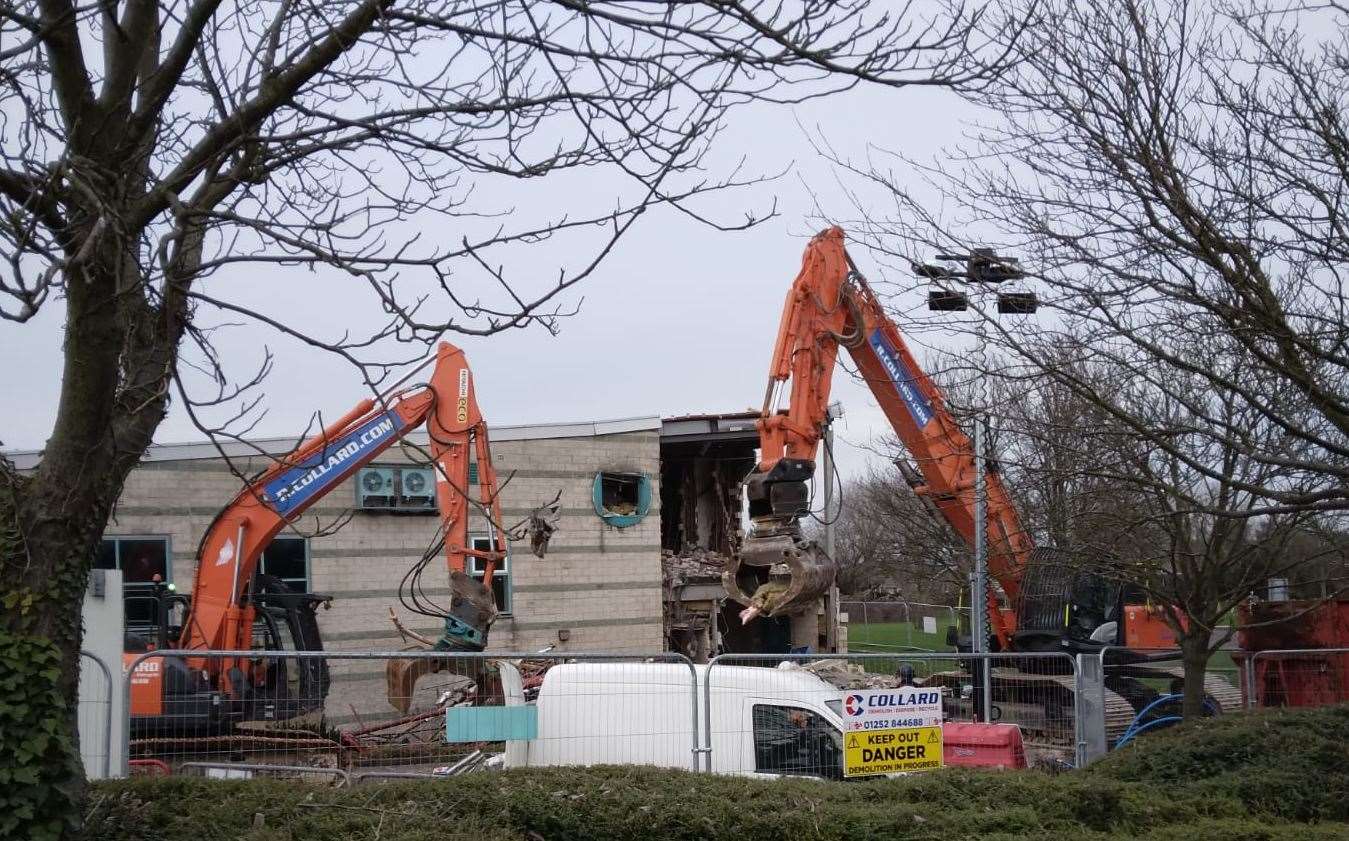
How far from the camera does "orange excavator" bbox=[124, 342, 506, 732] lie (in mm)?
14008

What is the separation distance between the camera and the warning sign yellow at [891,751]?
33.8 ft

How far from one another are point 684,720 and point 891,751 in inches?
64.7

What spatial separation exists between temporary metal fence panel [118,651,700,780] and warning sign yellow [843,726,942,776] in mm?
1207

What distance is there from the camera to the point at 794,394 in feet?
47.2

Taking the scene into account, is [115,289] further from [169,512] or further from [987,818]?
[169,512]

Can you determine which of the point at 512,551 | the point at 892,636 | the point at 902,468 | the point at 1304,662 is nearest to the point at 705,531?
the point at 512,551

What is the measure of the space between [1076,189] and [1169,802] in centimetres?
398

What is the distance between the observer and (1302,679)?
54.4 ft

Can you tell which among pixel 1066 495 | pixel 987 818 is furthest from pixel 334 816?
pixel 1066 495

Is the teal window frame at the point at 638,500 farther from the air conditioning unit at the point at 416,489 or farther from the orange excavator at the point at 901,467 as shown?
the orange excavator at the point at 901,467

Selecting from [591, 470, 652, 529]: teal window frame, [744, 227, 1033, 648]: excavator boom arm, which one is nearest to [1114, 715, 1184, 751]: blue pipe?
[744, 227, 1033, 648]: excavator boom arm

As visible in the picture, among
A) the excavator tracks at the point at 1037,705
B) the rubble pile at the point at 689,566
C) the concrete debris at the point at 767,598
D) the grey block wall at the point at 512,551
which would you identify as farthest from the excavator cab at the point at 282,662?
the rubble pile at the point at 689,566

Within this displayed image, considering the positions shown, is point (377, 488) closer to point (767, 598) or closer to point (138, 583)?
point (138, 583)

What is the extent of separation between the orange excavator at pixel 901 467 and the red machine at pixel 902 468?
0.04ft
